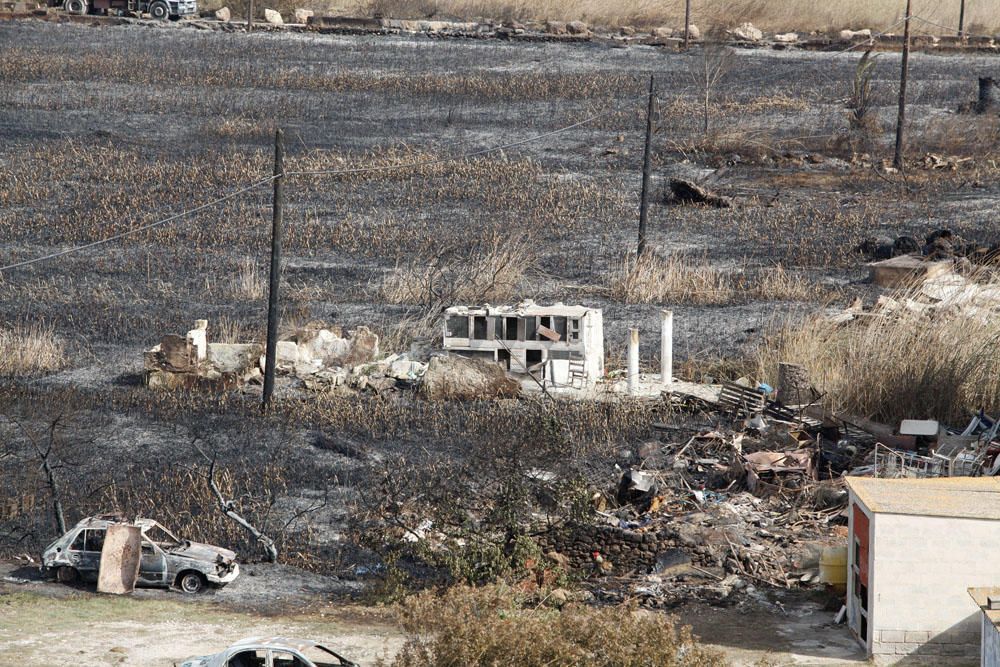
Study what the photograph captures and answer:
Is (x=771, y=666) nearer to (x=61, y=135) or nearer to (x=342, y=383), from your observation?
(x=342, y=383)

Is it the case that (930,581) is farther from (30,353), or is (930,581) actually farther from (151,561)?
(30,353)

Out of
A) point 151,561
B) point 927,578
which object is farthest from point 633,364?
point 927,578

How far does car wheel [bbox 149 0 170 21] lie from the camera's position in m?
64.5

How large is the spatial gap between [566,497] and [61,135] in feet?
101

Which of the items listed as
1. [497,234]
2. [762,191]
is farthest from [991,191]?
[497,234]

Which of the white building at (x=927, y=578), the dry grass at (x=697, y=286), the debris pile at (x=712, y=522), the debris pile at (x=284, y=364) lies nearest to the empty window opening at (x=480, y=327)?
the debris pile at (x=284, y=364)

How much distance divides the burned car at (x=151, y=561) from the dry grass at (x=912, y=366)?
10.0 metres

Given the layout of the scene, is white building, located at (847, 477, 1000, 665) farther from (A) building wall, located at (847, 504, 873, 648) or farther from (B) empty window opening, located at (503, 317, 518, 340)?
(B) empty window opening, located at (503, 317, 518, 340)

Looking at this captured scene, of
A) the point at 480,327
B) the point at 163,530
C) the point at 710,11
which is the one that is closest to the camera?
the point at 163,530

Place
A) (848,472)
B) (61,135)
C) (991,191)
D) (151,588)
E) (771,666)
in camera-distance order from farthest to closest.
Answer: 1. (61,135)
2. (991,191)
3. (848,472)
4. (151,588)
5. (771,666)

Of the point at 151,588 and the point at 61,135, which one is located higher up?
the point at 61,135

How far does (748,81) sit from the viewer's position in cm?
5466

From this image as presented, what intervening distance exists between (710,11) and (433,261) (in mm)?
43126

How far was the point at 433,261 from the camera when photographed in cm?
3162
